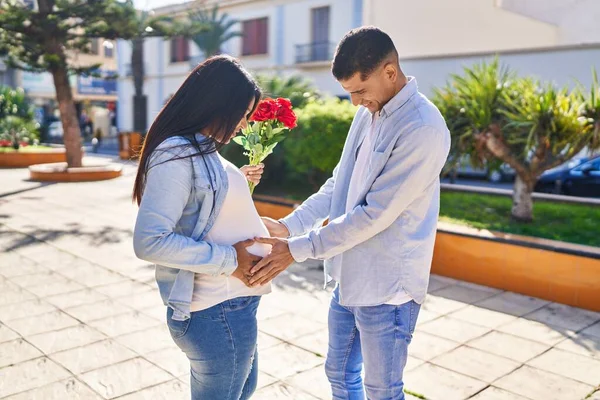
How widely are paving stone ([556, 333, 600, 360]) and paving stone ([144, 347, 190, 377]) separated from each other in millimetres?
2644

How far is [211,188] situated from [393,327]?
2.92 feet

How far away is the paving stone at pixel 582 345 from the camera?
13.8 ft

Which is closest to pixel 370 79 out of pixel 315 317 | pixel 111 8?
pixel 315 317

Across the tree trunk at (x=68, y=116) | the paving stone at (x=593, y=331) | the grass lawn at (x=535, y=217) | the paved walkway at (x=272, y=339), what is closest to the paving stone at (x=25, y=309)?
the paved walkway at (x=272, y=339)

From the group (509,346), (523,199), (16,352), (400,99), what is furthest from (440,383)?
(523,199)

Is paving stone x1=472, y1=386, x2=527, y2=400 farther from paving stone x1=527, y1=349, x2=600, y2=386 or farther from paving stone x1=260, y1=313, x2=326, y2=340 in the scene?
paving stone x1=260, y1=313, x2=326, y2=340

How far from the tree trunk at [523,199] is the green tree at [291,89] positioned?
3960 mm

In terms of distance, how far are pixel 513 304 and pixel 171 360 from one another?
10.1 ft

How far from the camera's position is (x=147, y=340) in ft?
13.9

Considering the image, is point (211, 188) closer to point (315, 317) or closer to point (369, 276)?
point (369, 276)

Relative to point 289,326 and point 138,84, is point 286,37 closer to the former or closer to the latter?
point 138,84

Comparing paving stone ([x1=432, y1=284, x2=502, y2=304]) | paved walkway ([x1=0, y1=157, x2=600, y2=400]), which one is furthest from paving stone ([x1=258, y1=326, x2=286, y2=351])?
paving stone ([x1=432, y1=284, x2=502, y2=304])

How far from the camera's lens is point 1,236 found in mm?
7594

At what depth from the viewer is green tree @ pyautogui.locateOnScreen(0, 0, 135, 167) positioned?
12.2m
